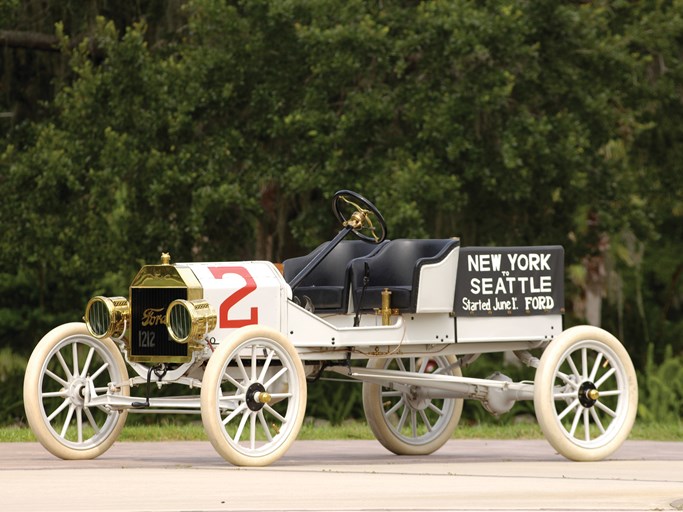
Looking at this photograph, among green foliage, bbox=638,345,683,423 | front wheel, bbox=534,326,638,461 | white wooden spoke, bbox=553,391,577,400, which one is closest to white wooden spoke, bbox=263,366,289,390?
front wheel, bbox=534,326,638,461

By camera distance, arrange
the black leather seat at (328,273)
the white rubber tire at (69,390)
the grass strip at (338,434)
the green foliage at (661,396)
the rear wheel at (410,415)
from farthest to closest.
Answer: the green foliage at (661,396) < the grass strip at (338,434) < the rear wheel at (410,415) < the black leather seat at (328,273) < the white rubber tire at (69,390)

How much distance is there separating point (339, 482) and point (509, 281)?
9.62 ft

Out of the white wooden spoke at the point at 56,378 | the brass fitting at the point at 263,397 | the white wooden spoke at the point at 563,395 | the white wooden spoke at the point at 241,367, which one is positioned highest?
the white wooden spoke at the point at 241,367

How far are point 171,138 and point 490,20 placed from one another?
13.3 feet

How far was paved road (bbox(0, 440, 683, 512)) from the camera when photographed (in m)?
7.62

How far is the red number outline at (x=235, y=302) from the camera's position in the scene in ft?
33.6

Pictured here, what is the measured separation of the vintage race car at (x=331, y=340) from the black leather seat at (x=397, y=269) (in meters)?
0.01

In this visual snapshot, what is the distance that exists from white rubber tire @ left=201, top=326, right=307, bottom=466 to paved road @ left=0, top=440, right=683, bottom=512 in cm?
16

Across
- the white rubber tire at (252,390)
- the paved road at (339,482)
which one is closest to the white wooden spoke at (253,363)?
the white rubber tire at (252,390)

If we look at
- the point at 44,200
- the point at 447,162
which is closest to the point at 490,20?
the point at 447,162

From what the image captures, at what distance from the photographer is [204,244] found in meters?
19.8

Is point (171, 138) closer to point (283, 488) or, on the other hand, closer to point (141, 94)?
point (141, 94)

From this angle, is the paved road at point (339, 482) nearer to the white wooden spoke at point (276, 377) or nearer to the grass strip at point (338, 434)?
the white wooden spoke at point (276, 377)

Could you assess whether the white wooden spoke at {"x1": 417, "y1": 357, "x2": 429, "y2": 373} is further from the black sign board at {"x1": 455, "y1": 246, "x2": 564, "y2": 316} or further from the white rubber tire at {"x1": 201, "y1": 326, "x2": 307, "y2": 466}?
the white rubber tire at {"x1": 201, "y1": 326, "x2": 307, "y2": 466}
